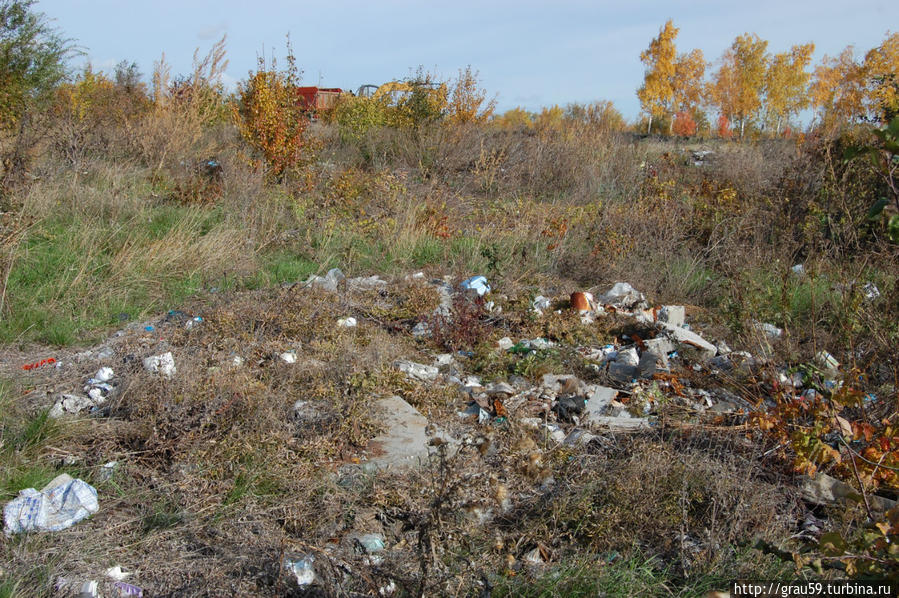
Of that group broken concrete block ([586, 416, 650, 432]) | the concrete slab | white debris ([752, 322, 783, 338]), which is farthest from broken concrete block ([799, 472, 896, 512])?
white debris ([752, 322, 783, 338])

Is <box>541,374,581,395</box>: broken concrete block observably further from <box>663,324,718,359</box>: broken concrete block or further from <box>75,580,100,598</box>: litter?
<box>75,580,100,598</box>: litter

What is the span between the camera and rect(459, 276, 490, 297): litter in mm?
5880

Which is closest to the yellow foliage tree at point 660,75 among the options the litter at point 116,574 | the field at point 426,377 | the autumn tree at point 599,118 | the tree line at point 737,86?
the tree line at point 737,86

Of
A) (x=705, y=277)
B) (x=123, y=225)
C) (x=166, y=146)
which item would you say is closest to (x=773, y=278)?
(x=705, y=277)

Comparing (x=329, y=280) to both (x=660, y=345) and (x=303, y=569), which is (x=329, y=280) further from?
(x=303, y=569)

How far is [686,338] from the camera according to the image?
4961mm

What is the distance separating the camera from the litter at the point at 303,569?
2357mm

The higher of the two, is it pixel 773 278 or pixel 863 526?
pixel 773 278

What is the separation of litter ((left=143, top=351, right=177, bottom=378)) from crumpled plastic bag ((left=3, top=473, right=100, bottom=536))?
94 cm

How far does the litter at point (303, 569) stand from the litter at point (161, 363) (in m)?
1.59

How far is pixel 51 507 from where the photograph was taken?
262 centimetres

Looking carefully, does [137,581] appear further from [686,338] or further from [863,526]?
[686,338]

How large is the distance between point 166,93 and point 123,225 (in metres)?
6.00

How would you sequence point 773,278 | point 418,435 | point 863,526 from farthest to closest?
1. point 773,278
2. point 418,435
3. point 863,526
